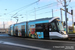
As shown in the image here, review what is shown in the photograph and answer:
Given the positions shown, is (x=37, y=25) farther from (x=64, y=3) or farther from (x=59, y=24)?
(x=64, y=3)

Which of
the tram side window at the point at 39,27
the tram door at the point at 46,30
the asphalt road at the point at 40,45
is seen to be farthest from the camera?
the tram side window at the point at 39,27

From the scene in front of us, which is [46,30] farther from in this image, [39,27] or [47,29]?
[39,27]

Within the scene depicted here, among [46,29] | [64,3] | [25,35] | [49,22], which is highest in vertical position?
[64,3]

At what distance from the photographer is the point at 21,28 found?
66.0ft

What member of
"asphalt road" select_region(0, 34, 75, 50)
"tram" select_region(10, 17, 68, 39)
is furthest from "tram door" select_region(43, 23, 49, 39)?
"asphalt road" select_region(0, 34, 75, 50)

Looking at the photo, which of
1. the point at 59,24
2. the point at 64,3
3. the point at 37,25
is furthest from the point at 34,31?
the point at 64,3

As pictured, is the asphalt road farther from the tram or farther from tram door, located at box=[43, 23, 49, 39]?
tram door, located at box=[43, 23, 49, 39]

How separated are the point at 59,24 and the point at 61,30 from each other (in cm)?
89

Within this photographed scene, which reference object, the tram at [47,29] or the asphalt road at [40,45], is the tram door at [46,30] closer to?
the tram at [47,29]

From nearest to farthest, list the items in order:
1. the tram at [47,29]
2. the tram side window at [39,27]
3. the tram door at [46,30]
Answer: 1. the tram at [47,29]
2. the tram door at [46,30]
3. the tram side window at [39,27]

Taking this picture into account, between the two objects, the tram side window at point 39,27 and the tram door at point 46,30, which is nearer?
the tram door at point 46,30

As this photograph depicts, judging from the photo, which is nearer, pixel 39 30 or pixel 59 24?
pixel 59 24

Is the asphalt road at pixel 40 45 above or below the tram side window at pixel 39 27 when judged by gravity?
below

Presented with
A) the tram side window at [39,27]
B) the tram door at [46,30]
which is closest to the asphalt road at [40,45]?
the tram door at [46,30]
